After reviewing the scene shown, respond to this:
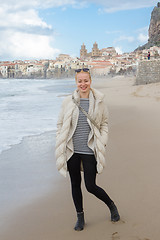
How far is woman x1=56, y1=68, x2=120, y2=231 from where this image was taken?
2553 mm

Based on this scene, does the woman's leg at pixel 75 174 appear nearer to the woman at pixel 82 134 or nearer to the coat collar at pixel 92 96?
the woman at pixel 82 134

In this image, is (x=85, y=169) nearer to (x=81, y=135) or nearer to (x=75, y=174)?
(x=75, y=174)

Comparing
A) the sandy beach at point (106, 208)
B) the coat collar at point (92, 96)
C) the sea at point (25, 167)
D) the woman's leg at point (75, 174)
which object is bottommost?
the sea at point (25, 167)

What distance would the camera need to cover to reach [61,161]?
2.56 meters

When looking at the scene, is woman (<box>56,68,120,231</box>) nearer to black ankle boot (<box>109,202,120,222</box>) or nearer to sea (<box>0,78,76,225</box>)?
black ankle boot (<box>109,202,120,222</box>)

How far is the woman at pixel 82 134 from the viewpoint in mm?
2553

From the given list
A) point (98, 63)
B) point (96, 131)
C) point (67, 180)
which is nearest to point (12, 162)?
point (67, 180)

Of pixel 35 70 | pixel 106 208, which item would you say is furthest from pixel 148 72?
pixel 35 70

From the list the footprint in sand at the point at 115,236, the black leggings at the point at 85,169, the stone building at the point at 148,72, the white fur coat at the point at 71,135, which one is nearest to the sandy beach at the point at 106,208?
the footprint in sand at the point at 115,236

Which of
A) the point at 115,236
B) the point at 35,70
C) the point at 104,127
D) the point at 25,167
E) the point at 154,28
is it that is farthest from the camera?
the point at 35,70

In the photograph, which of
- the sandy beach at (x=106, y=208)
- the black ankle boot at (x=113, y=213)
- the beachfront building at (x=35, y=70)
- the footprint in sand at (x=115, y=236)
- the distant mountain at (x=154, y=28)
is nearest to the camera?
the footprint in sand at (x=115, y=236)

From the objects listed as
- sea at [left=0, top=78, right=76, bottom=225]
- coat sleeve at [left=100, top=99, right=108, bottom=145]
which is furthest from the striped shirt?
sea at [left=0, top=78, right=76, bottom=225]

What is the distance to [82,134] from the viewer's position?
2586mm

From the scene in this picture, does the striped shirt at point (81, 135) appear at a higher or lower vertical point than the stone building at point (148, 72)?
lower
